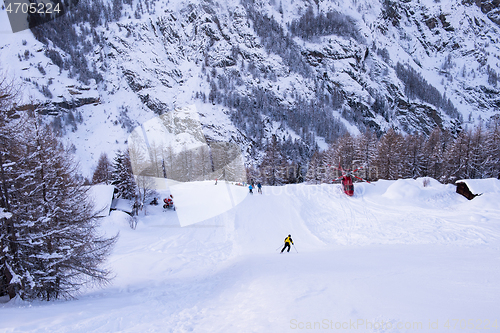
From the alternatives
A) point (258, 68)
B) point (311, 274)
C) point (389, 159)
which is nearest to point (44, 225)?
point (311, 274)

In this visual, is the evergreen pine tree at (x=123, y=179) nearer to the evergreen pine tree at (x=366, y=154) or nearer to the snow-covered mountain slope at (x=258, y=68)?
the evergreen pine tree at (x=366, y=154)

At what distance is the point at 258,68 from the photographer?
13675 centimetres

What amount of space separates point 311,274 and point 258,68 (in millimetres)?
141658

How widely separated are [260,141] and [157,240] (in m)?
88.9

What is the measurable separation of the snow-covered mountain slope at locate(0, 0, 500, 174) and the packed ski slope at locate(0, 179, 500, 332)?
8231cm

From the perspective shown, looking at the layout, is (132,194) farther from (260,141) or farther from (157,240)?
(260,141)

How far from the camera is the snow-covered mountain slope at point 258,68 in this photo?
11081cm

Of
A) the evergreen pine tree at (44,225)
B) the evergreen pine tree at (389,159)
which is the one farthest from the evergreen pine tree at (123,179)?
the evergreen pine tree at (389,159)

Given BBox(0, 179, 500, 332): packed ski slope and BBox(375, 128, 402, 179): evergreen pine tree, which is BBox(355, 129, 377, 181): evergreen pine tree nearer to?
BBox(375, 128, 402, 179): evergreen pine tree

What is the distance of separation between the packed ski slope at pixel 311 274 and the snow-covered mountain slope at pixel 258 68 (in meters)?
82.3

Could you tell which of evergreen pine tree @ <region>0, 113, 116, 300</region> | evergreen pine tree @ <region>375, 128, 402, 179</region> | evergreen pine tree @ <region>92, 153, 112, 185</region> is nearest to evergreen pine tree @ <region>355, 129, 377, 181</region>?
evergreen pine tree @ <region>375, 128, 402, 179</region>

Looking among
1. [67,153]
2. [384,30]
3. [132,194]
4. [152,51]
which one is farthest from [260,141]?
[384,30]

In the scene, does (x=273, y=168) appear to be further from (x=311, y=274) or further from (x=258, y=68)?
(x=258, y=68)

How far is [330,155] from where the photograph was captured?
173 ft
